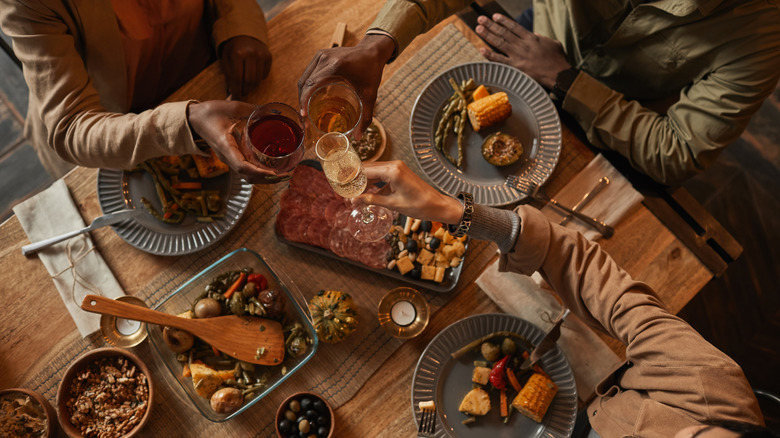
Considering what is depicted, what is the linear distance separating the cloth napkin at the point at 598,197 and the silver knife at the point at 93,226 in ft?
6.91

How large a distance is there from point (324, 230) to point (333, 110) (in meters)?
0.67

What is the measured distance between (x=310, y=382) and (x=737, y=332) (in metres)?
3.70

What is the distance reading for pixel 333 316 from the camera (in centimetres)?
242

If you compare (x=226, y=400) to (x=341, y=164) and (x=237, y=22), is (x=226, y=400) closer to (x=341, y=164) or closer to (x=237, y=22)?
A: (x=341, y=164)

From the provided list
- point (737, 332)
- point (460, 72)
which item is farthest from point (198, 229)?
point (737, 332)

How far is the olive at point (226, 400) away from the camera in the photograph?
2.28 m

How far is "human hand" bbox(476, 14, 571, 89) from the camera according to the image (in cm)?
297

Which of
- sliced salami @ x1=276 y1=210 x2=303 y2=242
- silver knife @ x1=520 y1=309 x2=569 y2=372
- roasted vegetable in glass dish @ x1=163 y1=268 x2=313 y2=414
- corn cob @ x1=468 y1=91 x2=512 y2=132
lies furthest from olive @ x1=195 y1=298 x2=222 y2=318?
corn cob @ x1=468 y1=91 x2=512 y2=132

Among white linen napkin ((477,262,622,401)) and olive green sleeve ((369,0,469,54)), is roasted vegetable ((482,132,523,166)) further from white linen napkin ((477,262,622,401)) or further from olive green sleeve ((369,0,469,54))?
olive green sleeve ((369,0,469,54))

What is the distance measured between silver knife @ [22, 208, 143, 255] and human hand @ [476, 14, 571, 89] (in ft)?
7.23

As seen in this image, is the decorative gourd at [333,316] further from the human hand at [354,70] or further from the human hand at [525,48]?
the human hand at [525,48]

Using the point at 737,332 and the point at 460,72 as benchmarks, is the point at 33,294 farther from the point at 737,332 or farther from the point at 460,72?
the point at 737,332

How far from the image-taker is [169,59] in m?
2.96

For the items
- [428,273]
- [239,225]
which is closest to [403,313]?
[428,273]
